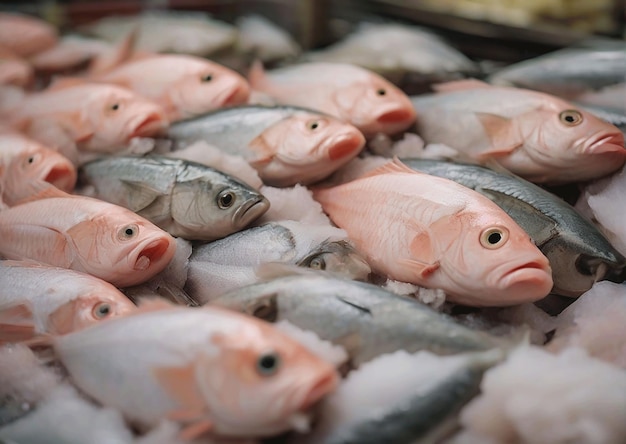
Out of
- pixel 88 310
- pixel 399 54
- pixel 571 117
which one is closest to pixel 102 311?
pixel 88 310

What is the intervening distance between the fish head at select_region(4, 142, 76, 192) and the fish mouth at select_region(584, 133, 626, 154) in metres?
1.56

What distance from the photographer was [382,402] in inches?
45.3

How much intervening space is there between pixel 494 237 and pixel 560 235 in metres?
0.29

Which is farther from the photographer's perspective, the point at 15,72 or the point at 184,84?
the point at 15,72

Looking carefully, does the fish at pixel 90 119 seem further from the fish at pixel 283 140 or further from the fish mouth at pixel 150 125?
the fish at pixel 283 140

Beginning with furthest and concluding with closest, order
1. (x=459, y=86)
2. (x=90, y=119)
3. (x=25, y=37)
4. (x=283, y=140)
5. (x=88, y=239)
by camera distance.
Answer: (x=25, y=37), (x=459, y=86), (x=90, y=119), (x=283, y=140), (x=88, y=239)

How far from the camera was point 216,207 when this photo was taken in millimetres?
1783

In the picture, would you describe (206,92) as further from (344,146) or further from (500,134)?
(500,134)

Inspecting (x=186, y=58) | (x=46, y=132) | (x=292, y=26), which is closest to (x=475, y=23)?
(x=292, y=26)

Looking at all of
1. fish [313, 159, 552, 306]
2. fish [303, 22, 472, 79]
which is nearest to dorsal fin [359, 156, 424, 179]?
fish [313, 159, 552, 306]

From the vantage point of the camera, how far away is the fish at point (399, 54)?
285cm

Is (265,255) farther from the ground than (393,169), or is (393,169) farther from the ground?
(393,169)

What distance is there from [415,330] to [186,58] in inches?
67.9

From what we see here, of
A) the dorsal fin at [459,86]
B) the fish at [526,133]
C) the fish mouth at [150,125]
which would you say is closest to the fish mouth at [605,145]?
the fish at [526,133]
